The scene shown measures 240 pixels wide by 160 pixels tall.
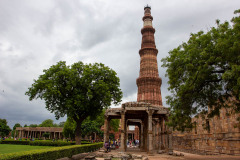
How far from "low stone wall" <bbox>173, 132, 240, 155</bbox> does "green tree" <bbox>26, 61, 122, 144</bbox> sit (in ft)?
38.3

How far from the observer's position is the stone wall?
15711 mm

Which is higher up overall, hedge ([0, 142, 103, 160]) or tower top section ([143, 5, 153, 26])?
tower top section ([143, 5, 153, 26])

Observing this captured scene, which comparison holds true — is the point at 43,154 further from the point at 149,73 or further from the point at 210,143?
the point at 149,73

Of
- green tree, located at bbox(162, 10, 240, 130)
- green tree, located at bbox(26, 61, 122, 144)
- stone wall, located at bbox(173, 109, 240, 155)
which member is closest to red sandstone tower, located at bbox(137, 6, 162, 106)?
stone wall, located at bbox(173, 109, 240, 155)

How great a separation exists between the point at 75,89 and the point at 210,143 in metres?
15.9

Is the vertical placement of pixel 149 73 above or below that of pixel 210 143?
above

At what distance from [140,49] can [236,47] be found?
36.1m

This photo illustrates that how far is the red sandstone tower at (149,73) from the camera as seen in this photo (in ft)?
133

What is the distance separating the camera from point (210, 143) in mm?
19359

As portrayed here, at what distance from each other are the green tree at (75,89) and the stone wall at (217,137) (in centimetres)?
1082

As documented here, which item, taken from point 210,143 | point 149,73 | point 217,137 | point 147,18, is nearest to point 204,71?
point 217,137

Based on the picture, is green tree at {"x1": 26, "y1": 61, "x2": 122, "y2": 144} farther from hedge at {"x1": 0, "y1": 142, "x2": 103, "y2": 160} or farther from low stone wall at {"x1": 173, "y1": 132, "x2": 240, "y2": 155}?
low stone wall at {"x1": 173, "y1": 132, "x2": 240, "y2": 155}

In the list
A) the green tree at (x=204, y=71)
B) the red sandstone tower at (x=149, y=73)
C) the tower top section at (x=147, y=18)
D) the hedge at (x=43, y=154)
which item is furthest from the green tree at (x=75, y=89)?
the tower top section at (x=147, y=18)

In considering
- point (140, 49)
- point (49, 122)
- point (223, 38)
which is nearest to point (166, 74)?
point (223, 38)
